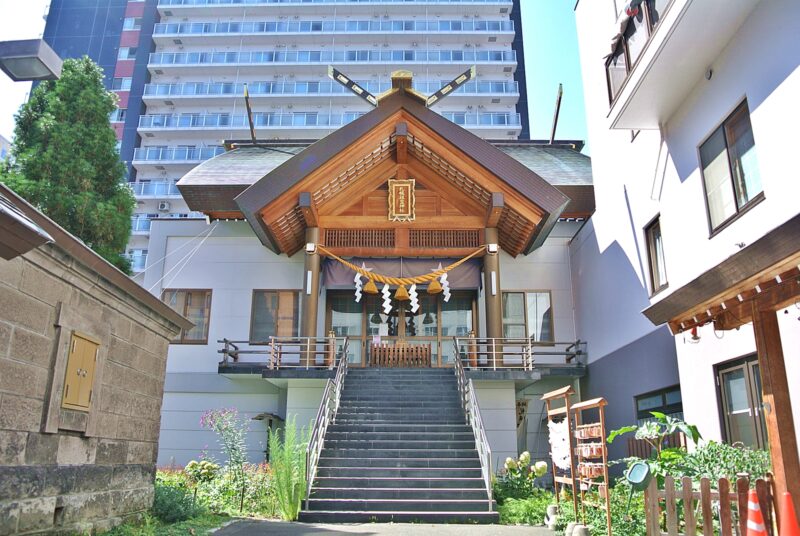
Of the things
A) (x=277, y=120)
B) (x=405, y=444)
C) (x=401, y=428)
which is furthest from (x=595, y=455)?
(x=277, y=120)

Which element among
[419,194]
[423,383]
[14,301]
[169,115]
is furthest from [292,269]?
[169,115]

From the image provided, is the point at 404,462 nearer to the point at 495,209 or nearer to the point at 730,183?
the point at 495,209

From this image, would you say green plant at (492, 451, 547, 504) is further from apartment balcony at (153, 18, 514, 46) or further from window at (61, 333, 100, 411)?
apartment balcony at (153, 18, 514, 46)

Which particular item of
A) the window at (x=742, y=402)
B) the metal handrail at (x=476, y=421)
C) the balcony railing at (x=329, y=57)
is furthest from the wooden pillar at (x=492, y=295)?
the balcony railing at (x=329, y=57)

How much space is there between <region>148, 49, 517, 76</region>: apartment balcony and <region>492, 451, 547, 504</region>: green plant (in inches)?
1492

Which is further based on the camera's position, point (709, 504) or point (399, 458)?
point (399, 458)

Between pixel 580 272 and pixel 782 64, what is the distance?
31.2ft

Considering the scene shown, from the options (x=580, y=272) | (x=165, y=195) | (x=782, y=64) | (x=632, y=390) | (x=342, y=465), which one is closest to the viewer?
(x=782, y=64)

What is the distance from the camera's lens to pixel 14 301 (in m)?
5.47

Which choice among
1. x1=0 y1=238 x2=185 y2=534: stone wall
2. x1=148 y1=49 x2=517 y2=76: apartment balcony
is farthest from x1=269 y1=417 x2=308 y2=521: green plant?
x1=148 y1=49 x2=517 y2=76: apartment balcony

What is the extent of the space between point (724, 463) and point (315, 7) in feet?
150

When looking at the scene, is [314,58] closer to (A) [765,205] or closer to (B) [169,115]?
(B) [169,115]

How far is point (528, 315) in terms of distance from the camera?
16953 mm

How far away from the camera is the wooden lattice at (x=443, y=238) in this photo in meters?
16.1
